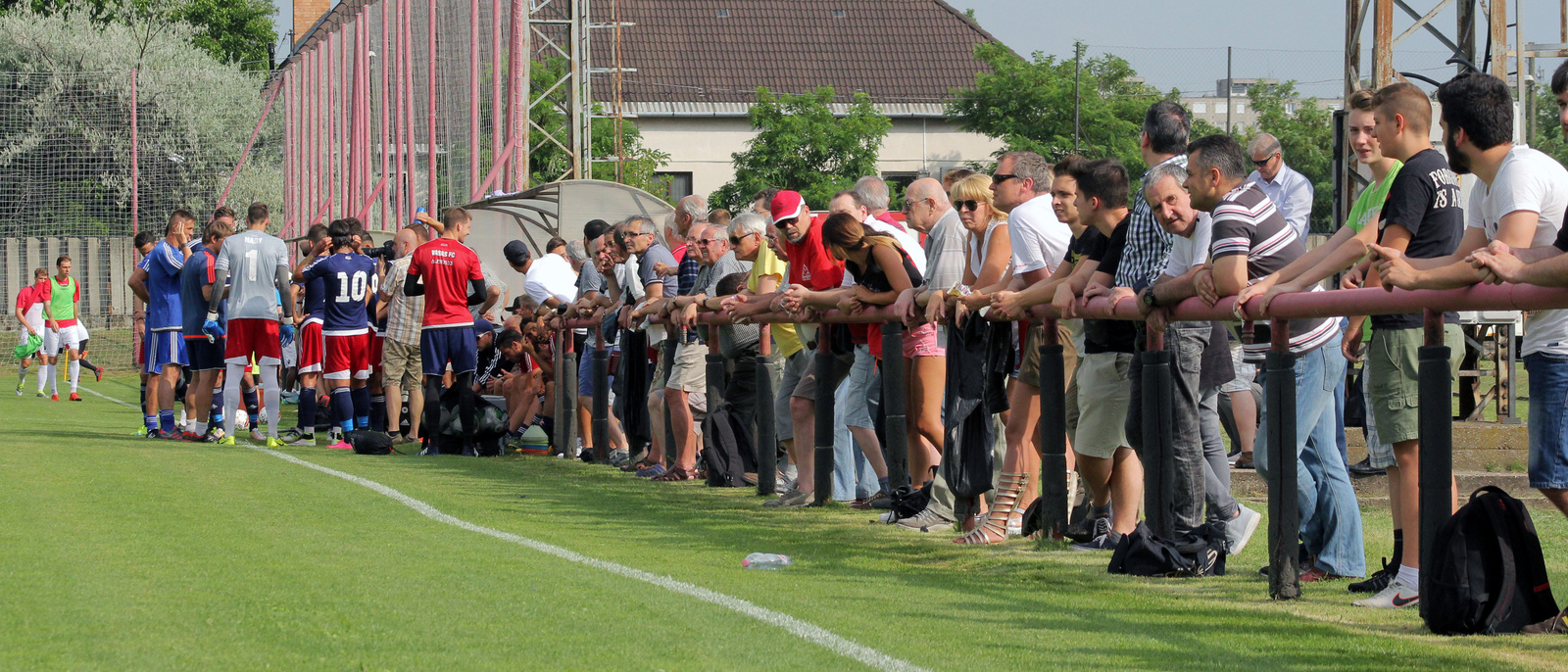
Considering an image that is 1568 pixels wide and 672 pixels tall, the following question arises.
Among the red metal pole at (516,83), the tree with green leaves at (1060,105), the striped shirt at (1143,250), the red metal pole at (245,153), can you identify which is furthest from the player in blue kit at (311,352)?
the tree with green leaves at (1060,105)

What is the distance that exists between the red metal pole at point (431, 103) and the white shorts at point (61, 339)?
6.00 meters

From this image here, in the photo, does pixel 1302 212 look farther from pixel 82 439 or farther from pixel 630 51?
pixel 630 51

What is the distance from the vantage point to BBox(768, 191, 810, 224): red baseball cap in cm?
939

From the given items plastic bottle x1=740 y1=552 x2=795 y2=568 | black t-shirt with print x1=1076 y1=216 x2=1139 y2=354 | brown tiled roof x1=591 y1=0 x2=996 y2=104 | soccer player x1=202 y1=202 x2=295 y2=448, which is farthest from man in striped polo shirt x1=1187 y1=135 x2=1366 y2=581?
brown tiled roof x1=591 y1=0 x2=996 y2=104

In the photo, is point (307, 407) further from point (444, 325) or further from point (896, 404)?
point (896, 404)

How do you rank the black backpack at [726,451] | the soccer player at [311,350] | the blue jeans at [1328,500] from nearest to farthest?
1. the blue jeans at [1328,500]
2. the black backpack at [726,451]
3. the soccer player at [311,350]

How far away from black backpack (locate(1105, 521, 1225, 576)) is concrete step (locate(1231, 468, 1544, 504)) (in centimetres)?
441

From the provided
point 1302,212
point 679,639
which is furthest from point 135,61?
point 679,639

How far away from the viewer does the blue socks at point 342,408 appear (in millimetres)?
14586

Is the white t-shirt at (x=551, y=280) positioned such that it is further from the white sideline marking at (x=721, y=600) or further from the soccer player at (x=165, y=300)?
the white sideline marking at (x=721, y=600)

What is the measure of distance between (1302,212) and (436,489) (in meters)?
5.72

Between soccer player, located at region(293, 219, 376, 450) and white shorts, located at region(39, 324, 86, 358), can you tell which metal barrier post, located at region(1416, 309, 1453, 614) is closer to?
soccer player, located at region(293, 219, 376, 450)

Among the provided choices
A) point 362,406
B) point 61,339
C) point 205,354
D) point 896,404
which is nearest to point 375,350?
point 362,406

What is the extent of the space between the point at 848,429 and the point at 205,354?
770 cm
